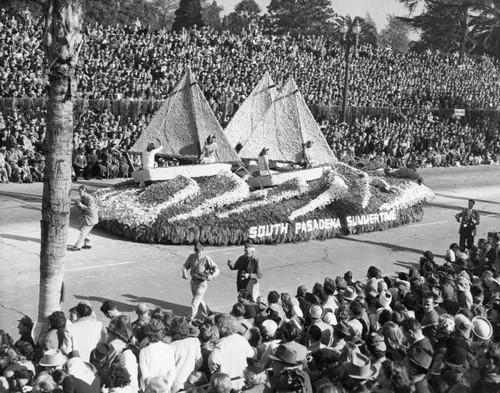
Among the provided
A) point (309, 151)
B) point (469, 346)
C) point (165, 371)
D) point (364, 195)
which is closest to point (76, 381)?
point (165, 371)

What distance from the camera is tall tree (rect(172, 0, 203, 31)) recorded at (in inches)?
2361

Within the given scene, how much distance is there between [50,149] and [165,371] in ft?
11.9

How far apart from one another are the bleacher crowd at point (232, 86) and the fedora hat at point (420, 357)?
58.3 ft

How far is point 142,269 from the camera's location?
580 inches

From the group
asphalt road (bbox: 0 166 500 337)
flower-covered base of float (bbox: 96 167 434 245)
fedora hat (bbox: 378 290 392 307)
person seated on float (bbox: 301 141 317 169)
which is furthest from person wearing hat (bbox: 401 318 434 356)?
person seated on float (bbox: 301 141 317 169)

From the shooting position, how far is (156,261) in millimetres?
15328

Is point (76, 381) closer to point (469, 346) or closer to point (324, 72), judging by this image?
point (469, 346)

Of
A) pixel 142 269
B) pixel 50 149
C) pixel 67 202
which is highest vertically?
pixel 50 149

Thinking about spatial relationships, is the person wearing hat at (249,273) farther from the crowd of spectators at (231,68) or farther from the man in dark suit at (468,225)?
the crowd of spectators at (231,68)

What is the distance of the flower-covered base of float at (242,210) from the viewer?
1678cm

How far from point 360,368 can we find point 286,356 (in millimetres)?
704

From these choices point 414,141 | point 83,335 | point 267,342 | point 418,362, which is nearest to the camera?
point 418,362

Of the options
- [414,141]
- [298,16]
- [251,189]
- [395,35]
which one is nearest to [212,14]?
[298,16]

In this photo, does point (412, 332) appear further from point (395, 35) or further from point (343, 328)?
point (395, 35)
